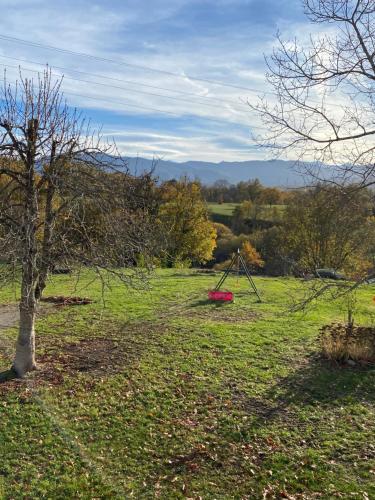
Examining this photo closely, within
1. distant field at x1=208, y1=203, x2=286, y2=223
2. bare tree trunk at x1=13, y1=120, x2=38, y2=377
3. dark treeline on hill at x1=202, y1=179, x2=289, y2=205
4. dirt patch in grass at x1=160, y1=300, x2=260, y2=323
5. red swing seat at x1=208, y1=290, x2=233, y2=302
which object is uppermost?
dark treeline on hill at x1=202, y1=179, x2=289, y2=205

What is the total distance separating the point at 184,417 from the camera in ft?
23.4

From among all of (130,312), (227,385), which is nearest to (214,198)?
(130,312)

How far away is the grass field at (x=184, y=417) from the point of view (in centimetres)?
557

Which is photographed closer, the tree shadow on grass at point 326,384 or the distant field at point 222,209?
the tree shadow on grass at point 326,384

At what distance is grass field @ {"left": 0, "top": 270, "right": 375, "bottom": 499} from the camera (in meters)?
5.57

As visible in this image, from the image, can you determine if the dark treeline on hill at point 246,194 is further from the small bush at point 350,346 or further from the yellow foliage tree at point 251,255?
the small bush at point 350,346

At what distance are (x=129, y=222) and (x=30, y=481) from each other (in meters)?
4.99

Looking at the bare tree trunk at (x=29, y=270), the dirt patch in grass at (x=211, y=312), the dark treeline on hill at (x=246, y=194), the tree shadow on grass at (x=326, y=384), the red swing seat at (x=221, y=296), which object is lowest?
the tree shadow on grass at (x=326, y=384)

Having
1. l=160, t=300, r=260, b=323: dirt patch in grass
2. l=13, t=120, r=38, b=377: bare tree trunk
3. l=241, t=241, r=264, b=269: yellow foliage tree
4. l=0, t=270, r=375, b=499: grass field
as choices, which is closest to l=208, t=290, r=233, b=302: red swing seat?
l=160, t=300, r=260, b=323: dirt patch in grass

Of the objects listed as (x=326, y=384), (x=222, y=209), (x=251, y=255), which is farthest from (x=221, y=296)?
(x=222, y=209)

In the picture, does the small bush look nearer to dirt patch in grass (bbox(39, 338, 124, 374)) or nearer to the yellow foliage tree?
dirt patch in grass (bbox(39, 338, 124, 374))

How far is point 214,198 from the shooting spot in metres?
79.1

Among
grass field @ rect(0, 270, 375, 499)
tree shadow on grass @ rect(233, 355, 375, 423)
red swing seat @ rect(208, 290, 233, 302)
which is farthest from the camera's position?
red swing seat @ rect(208, 290, 233, 302)

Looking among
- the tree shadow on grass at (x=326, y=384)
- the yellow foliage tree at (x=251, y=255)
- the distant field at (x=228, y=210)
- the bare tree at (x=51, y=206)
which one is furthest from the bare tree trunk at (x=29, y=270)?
the distant field at (x=228, y=210)
